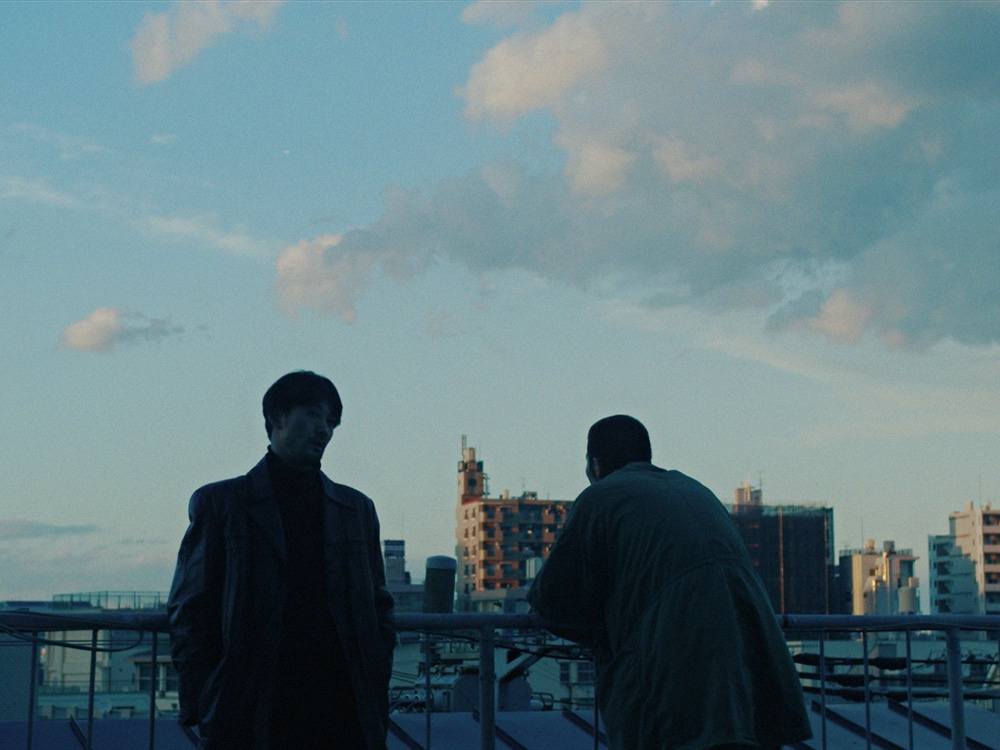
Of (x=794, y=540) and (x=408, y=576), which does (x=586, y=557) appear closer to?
(x=794, y=540)

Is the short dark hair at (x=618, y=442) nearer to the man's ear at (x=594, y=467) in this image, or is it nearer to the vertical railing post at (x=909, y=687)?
the man's ear at (x=594, y=467)

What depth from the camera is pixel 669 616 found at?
11.3 ft

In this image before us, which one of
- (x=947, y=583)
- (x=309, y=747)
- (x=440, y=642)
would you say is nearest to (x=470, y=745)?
(x=440, y=642)

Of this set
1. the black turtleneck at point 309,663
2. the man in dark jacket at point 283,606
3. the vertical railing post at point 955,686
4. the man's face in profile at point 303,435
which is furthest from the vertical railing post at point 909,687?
the man's face in profile at point 303,435

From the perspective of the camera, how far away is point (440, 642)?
514 cm

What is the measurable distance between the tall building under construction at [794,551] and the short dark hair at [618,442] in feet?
375

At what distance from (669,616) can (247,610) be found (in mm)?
1174

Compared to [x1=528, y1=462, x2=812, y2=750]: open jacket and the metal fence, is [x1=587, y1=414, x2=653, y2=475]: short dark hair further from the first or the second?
the metal fence

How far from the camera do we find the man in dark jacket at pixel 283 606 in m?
3.51

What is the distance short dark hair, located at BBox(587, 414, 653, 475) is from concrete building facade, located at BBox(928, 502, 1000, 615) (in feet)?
480

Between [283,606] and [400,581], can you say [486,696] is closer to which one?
[283,606]

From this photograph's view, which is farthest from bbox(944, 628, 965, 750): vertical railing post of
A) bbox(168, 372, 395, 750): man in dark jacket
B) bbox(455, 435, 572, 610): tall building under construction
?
bbox(455, 435, 572, 610): tall building under construction

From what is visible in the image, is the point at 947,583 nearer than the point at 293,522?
No

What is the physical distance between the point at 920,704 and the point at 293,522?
573 cm
